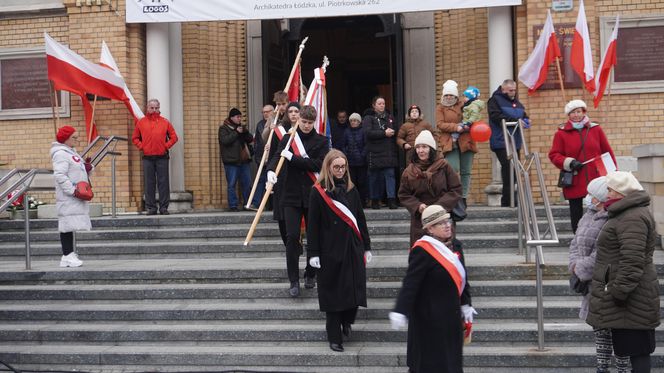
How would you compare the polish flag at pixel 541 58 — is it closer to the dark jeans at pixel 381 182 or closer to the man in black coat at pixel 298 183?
the dark jeans at pixel 381 182

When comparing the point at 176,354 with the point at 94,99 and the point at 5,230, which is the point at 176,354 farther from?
the point at 94,99

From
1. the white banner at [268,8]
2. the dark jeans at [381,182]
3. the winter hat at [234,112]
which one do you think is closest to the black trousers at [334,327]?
the dark jeans at [381,182]

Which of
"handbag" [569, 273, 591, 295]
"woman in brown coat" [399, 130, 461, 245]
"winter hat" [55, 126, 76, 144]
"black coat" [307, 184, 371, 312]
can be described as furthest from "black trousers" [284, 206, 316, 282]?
"winter hat" [55, 126, 76, 144]

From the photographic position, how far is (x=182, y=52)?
536 inches

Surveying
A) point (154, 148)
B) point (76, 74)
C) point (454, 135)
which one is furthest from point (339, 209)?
point (76, 74)

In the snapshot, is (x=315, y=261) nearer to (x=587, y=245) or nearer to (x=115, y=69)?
(x=587, y=245)

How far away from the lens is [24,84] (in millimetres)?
13359

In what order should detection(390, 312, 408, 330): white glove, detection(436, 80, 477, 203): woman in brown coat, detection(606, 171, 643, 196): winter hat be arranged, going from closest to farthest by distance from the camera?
detection(390, 312, 408, 330): white glove < detection(606, 171, 643, 196): winter hat < detection(436, 80, 477, 203): woman in brown coat

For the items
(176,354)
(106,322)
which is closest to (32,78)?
(106,322)

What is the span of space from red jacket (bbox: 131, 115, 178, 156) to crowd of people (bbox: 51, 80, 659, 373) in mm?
15

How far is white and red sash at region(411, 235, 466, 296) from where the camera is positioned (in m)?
5.59

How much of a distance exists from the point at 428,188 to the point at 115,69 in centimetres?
641

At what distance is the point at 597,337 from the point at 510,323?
1567 mm

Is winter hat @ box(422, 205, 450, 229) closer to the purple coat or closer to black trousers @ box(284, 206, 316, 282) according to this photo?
the purple coat
